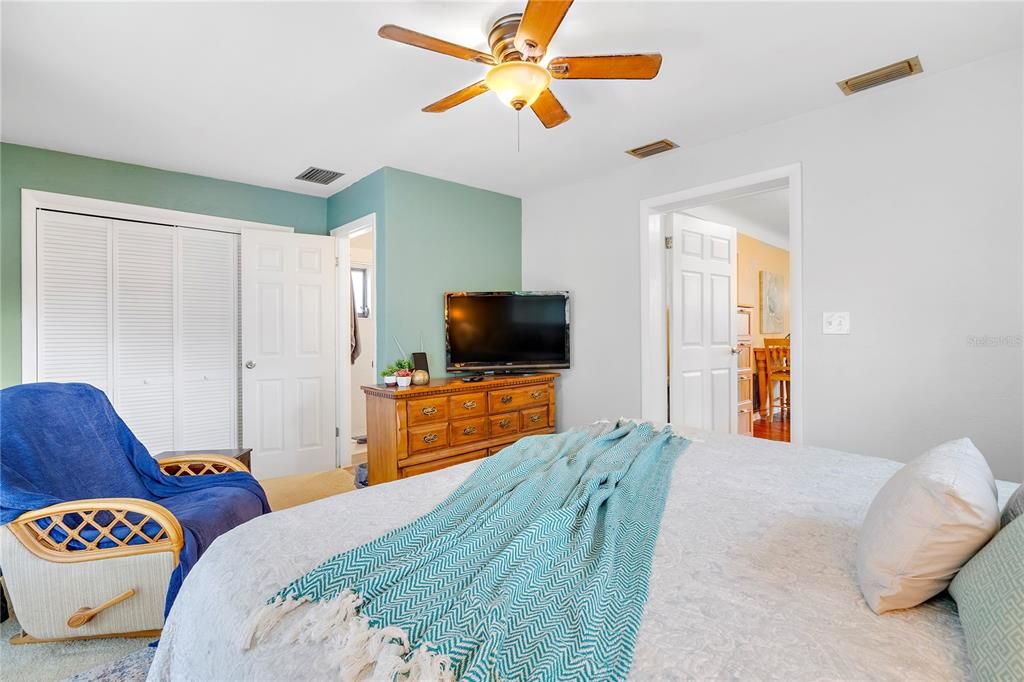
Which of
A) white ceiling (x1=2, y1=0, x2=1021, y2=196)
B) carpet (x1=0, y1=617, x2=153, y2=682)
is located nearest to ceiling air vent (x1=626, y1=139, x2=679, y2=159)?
white ceiling (x1=2, y1=0, x2=1021, y2=196)

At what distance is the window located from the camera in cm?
540

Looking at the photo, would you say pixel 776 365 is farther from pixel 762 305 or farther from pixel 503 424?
pixel 503 424

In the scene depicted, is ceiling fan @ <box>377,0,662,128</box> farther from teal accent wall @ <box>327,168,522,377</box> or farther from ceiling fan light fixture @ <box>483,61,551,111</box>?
teal accent wall @ <box>327,168,522,377</box>

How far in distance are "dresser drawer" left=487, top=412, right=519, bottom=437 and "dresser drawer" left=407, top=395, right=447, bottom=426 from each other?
41 cm

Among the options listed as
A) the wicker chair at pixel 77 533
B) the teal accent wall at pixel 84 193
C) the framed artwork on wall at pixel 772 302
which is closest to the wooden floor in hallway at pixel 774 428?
the framed artwork on wall at pixel 772 302

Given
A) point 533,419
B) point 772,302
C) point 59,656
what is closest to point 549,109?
point 533,419

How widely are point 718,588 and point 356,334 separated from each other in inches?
176

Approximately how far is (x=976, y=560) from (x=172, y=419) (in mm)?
4493

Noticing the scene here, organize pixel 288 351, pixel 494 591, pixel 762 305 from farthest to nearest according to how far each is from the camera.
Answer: pixel 762 305 < pixel 288 351 < pixel 494 591

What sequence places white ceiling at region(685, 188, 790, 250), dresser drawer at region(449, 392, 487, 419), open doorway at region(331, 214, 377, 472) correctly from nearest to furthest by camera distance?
dresser drawer at region(449, 392, 487, 419) → open doorway at region(331, 214, 377, 472) → white ceiling at region(685, 188, 790, 250)

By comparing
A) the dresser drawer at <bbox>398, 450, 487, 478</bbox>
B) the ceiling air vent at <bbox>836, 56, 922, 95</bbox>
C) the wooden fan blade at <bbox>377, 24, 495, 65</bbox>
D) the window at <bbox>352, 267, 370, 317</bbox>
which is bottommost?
the dresser drawer at <bbox>398, 450, 487, 478</bbox>

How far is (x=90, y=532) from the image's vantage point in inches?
69.9

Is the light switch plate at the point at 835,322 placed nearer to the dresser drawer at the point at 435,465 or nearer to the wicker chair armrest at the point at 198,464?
the dresser drawer at the point at 435,465

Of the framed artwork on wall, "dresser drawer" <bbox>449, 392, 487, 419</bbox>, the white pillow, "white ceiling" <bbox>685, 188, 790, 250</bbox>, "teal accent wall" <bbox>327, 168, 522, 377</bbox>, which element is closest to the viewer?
the white pillow
